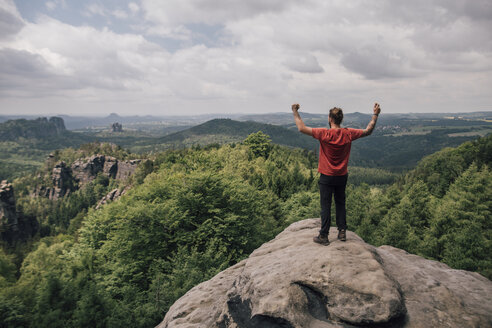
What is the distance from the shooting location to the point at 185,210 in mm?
23781

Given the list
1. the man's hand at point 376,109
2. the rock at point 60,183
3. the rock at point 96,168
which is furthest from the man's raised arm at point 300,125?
the rock at point 60,183

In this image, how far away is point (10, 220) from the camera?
9000 cm

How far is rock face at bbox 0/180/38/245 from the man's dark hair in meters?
114

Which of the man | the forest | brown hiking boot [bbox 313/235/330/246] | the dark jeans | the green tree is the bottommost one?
the forest

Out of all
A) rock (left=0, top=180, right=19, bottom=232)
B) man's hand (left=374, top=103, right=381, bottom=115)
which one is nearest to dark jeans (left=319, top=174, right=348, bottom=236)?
man's hand (left=374, top=103, right=381, bottom=115)

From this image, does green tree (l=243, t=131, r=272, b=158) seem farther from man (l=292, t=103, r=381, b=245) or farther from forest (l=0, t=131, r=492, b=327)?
man (l=292, t=103, r=381, b=245)

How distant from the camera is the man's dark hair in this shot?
7047 millimetres

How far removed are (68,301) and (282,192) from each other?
3386 cm

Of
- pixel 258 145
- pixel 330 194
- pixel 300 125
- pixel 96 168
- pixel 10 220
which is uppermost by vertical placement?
pixel 300 125

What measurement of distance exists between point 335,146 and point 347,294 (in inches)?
136

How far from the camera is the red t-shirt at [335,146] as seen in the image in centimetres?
679

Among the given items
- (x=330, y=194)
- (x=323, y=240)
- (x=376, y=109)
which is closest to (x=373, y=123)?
(x=376, y=109)

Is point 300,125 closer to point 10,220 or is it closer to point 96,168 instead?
point 10,220

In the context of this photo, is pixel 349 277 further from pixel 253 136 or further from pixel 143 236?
pixel 253 136
